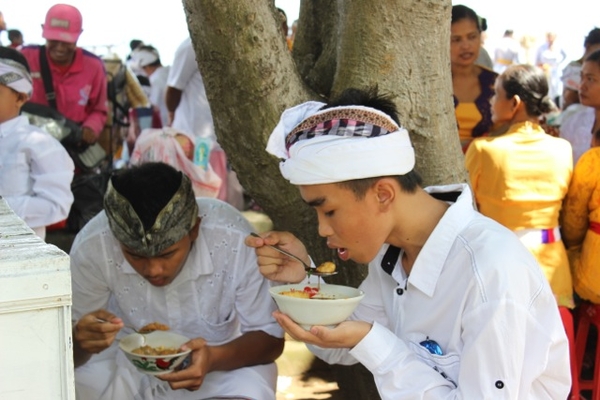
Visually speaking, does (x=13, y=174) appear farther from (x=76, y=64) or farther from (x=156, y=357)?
(x=76, y=64)

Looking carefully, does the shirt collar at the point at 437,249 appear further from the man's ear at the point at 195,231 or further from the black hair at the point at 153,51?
the black hair at the point at 153,51

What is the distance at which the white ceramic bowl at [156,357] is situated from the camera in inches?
113

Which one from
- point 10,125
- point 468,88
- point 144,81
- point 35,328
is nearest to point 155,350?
point 35,328

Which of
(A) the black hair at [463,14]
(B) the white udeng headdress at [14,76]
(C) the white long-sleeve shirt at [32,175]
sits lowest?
(C) the white long-sleeve shirt at [32,175]

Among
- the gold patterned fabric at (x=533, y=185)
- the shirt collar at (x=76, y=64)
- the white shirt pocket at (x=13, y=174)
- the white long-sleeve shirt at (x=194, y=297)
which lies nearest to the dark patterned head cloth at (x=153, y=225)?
the white long-sleeve shirt at (x=194, y=297)

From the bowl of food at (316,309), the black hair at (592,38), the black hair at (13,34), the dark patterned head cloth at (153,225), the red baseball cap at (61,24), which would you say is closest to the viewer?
the bowl of food at (316,309)

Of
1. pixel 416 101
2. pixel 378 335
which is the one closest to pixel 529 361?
pixel 378 335

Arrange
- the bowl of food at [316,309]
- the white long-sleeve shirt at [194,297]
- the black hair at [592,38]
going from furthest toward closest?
the black hair at [592,38]
the white long-sleeve shirt at [194,297]
the bowl of food at [316,309]

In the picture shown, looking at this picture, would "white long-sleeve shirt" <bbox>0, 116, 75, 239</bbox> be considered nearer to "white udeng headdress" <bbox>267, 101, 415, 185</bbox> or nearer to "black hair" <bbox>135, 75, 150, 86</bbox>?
"white udeng headdress" <bbox>267, 101, 415, 185</bbox>

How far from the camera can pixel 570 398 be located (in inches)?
156

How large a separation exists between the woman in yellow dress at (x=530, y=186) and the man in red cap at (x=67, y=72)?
3.13 metres

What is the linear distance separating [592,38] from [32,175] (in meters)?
4.52

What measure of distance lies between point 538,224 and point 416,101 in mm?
1449

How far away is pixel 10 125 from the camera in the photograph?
401 cm
